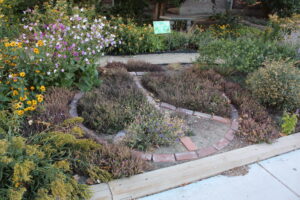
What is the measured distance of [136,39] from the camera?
599 centimetres

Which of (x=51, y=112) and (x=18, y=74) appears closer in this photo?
(x=51, y=112)

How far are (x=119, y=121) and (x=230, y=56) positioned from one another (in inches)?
101

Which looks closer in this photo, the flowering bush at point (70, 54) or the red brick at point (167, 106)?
the flowering bush at point (70, 54)

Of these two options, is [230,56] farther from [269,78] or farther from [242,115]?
[242,115]

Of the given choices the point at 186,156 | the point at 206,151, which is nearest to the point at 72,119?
the point at 186,156

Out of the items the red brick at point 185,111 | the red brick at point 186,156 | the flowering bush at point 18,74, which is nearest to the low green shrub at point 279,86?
the red brick at point 185,111

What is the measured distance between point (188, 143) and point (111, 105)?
3.36 ft

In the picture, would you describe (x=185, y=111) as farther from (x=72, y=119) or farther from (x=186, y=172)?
(x=72, y=119)

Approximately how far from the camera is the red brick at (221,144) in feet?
9.77

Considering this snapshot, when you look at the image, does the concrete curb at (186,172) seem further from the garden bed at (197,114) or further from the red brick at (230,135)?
the red brick at (230,135)

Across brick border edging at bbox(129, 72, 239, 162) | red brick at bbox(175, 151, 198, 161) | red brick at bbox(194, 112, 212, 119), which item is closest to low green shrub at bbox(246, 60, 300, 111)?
brick border edging at bbox(129, 72, 239, 162)

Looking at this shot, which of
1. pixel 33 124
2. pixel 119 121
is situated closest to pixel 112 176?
pixel 119 121

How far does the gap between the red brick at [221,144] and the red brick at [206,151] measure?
70 mm

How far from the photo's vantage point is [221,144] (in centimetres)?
303
